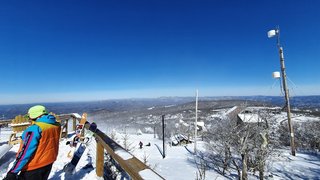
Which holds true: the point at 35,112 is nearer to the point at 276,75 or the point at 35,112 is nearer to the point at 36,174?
the point at 36,174

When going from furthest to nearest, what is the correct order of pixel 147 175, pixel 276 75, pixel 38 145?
1. pixel 276 75
2. pixel 38 145
3. pixel 147 175

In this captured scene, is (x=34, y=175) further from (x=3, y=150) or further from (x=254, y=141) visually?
(x=254, y=141)

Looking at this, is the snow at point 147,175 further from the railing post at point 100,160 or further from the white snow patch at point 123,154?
the railing post at point 100,160

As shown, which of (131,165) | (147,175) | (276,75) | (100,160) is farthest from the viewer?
(276,75)

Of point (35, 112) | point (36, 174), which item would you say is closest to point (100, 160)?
point (36, 174)

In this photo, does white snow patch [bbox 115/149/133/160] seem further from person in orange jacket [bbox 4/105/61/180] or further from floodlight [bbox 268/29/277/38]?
floodlight [bbox 268/29/277/38]

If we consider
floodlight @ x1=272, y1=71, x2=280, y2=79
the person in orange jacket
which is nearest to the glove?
the person in orange jacket

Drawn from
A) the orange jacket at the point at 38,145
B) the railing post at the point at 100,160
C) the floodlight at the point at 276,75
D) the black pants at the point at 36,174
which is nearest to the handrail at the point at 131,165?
the railing post at the point at 100,160

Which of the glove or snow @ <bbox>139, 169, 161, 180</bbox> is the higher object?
snow @ <bbox>139, 169, 161, 180</bbox>

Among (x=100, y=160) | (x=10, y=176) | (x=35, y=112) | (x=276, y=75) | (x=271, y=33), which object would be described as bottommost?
(x=100, y=160)
